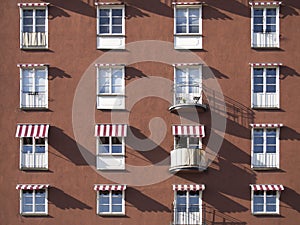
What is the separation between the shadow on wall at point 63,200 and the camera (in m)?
46.4

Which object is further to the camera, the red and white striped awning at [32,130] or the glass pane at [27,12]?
the glass pane at [27,12]

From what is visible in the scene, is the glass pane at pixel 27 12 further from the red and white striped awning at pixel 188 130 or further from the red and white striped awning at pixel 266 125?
the red and white striped awning at pixel 266 125

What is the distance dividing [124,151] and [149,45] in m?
5.64

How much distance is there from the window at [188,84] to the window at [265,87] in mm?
2816

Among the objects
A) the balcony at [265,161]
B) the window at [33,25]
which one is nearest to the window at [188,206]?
the balcony at [265,161]

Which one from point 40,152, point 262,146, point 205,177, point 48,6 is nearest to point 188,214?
point 205,177

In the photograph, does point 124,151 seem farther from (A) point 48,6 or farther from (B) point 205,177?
(A) point 48,6

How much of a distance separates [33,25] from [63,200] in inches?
363

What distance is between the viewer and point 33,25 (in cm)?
4775

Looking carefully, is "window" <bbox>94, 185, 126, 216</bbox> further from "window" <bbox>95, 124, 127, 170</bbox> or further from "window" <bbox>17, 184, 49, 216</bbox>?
"window" <bbox>17, 184, 49, 216</bbox>

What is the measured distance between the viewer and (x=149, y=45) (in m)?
47.5

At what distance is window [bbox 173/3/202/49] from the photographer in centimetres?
4738

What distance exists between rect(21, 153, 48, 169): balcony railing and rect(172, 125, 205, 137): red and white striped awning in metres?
6.73

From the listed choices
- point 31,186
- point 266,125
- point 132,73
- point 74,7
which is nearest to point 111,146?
point 132,73
